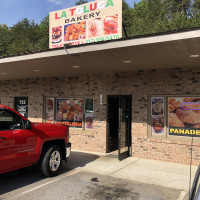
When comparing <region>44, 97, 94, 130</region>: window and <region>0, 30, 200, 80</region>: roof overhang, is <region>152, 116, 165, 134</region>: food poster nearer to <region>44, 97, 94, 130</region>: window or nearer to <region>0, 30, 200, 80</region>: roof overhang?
<region>0, 30, 200, 80</region>: roof overhang

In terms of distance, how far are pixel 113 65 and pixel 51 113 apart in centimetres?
490

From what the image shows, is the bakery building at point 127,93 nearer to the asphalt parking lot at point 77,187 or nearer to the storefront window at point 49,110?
the storefront window at point 49,110

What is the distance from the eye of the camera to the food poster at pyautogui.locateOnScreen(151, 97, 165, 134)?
8.60 meters

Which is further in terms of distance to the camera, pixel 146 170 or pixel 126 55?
pixel 146 170

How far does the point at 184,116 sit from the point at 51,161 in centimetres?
482

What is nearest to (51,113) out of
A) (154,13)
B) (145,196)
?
(145,196)

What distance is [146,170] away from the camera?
23.8ft

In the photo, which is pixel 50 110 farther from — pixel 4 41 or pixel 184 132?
pixel 4 41

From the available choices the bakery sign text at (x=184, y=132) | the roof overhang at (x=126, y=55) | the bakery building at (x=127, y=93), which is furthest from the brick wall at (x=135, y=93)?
the roof overhang at (x=126, y=55)

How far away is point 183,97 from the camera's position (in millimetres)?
8188

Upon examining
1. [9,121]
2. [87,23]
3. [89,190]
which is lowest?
[89,190]

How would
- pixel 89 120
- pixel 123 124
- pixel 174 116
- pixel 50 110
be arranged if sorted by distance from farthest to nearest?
pixel 50 110
pixel 89 120
pixel 123 124
pixel 174 116

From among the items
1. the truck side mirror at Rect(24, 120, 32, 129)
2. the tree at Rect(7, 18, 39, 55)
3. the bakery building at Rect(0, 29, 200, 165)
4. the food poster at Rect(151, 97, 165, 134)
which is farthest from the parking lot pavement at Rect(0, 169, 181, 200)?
the tree at Rect(7, 18, 39, 55)

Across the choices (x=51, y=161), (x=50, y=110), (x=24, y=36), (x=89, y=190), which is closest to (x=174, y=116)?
(x=89, y=190)
